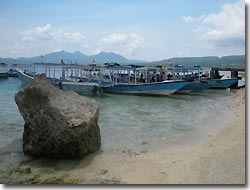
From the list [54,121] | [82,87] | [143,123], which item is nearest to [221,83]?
[82,87]

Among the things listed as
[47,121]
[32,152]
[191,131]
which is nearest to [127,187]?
[47,121]

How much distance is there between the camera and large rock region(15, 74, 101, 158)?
5648 millimetres

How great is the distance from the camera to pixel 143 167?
542 cm

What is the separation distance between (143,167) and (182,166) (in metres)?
0.68

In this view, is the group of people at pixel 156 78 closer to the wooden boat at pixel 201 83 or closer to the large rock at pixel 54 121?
the wooden boat at pixel 201 83

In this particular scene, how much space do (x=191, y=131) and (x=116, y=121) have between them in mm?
2542

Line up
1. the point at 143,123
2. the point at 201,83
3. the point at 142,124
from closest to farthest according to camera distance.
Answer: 1. the point at 142,124
2. the point at 143,123
3. the point at 201,83

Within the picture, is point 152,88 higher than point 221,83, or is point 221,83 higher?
point 221,83

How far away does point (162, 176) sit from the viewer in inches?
189

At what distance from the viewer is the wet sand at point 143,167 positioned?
4.61 meters

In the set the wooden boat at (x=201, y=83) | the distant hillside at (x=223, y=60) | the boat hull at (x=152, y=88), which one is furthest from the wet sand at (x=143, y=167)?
the wooden boat at (x=201, y=83)

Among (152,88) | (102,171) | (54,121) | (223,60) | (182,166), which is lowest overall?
(102,171)

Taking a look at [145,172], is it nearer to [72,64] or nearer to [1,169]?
[1,169]

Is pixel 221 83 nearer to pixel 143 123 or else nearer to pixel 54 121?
pixel 143 123
